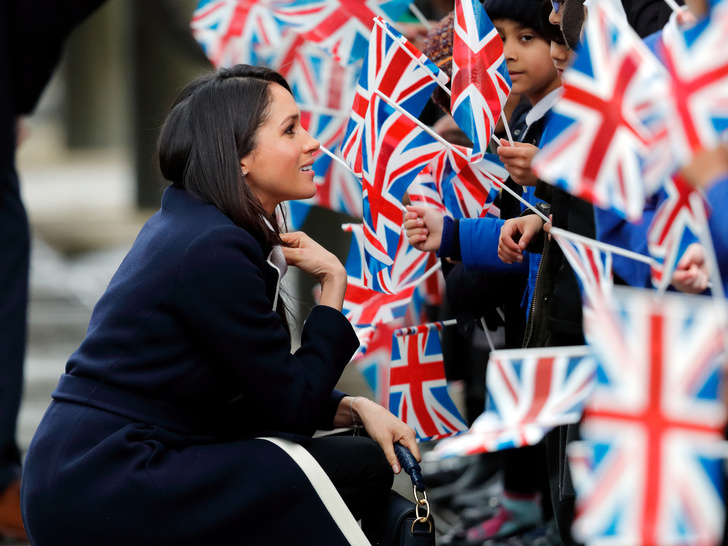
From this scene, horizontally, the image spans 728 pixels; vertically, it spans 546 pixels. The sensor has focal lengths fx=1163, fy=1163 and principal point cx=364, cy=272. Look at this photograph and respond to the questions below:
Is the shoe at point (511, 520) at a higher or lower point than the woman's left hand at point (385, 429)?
lower

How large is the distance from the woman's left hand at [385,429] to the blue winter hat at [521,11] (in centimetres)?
94

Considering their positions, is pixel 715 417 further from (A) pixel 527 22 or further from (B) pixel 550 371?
(A) pixel 527 22

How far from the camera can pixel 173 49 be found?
9453mm

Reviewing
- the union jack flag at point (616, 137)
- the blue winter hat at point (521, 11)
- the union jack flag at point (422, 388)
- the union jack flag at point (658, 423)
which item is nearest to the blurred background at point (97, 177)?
the union jack flag at point (422, 388)

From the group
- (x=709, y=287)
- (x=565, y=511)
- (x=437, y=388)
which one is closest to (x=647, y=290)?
(x=709, y=287)

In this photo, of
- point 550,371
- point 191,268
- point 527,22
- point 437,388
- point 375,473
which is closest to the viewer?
point 550,371

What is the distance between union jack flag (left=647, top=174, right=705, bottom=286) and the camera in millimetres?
1649

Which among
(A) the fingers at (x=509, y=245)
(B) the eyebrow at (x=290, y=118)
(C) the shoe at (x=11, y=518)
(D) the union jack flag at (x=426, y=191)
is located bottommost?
(C) the shoe at (x=11, y=518)

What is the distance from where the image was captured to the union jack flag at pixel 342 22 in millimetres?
3109

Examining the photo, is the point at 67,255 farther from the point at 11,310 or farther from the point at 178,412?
the point at 178,412

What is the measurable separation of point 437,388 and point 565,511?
61 cm

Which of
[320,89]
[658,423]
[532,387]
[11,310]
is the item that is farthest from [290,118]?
[11,310]

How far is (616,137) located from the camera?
1.58 metres

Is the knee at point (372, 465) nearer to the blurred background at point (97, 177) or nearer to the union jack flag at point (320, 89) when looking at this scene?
the blurred background at point (97, 177)
